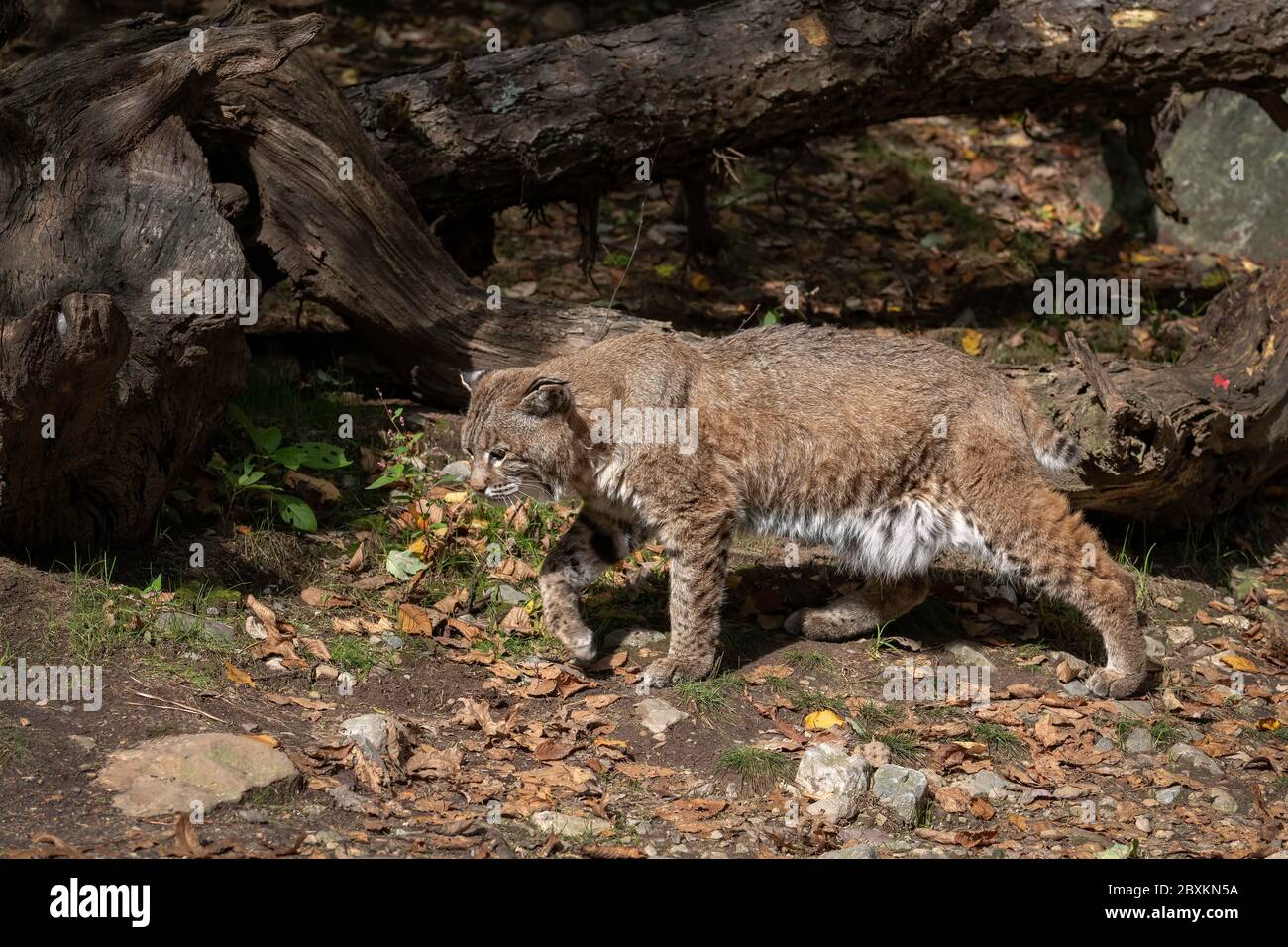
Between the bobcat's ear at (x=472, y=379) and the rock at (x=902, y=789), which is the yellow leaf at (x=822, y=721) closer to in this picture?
the rock at (x=902, y=789)

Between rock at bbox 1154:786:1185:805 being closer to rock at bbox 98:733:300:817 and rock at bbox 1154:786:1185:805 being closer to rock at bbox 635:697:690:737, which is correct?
rock at bbox 635:697:690:737

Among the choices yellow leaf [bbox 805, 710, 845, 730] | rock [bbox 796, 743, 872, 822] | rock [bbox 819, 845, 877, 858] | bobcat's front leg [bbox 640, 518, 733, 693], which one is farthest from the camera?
bobcat's front leg [bbox 640, 518, 733, 693]

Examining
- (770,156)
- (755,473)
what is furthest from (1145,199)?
(755,473)

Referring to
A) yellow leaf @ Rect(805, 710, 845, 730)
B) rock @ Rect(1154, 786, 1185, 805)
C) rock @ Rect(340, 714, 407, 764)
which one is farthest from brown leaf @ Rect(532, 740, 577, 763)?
rock @ Rect(1154, 786, 1185, 805)

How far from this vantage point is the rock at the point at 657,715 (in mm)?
5895

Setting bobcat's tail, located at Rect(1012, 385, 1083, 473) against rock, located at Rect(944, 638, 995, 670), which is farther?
rock, located at Rect(944, 638, 995, 670)

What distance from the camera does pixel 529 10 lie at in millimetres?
13211

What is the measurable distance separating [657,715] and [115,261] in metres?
3.04

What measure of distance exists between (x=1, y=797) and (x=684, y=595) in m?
2.89

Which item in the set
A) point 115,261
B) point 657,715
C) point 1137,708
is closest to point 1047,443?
point 1137,708

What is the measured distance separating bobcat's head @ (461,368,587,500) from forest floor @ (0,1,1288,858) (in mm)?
695

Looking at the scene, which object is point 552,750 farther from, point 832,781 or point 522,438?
point 522,438

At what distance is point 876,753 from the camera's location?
18.7 feet

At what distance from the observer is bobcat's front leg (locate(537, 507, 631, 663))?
20.9ft
